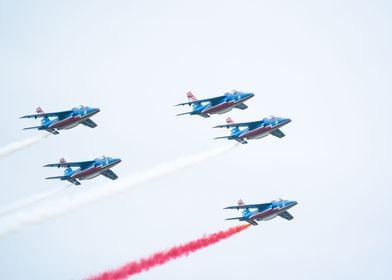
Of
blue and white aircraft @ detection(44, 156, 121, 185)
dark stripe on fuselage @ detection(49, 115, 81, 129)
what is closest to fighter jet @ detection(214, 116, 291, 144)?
blue and white aircraft @ detection(44, 156, 121, 185)

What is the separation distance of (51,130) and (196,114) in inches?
606

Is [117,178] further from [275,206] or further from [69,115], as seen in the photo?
[275,206]

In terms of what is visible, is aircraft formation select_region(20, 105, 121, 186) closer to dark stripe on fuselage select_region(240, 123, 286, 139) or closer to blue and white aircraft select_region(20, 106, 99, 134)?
blue and white aircraft select_region(20, 106, 99, 134)

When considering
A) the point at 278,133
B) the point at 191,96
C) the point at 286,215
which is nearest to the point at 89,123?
the point at 191,96

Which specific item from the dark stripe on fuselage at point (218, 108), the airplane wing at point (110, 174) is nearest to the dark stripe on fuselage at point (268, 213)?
the dark stripe on fuselage at point (218, 108)

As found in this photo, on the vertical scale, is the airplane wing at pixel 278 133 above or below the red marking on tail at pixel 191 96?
below

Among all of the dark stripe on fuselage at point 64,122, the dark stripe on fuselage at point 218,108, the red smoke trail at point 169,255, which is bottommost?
the red smoke trail at point 169,255

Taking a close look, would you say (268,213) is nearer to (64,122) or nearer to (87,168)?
(87,168)

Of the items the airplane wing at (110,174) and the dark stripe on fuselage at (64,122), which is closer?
the dark stripe on fuselage at (64,122)

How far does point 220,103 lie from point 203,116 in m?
2.36

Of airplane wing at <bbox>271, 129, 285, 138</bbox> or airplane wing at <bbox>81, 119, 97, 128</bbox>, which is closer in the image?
airplane wing at <bbox>81, 119, 97, 128</bbox>

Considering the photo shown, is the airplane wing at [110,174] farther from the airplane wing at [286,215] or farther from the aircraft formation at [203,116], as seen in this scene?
the airplane wing at [286,215]

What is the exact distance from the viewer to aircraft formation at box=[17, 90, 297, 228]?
102 m

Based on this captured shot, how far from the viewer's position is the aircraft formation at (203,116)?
102 metres
